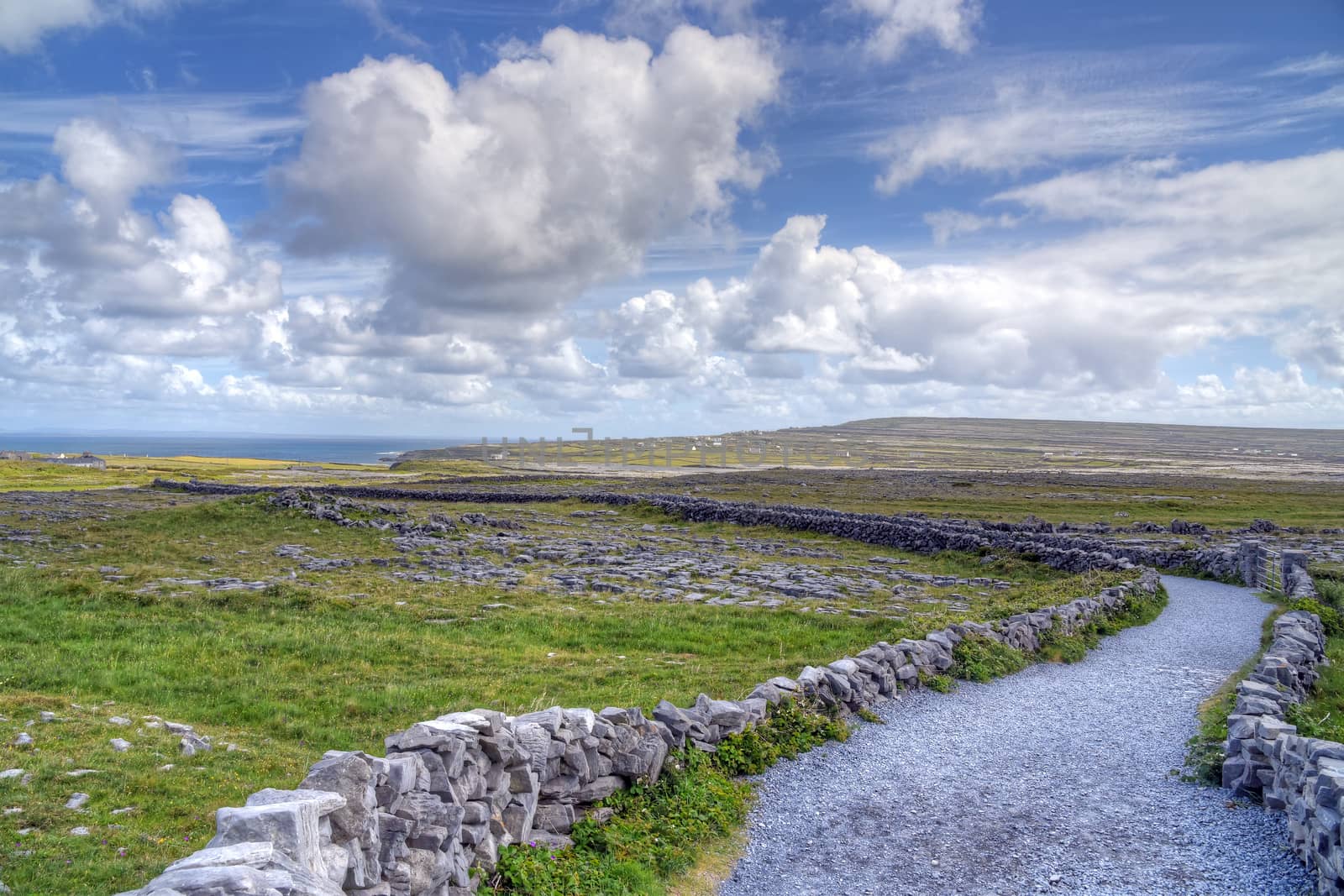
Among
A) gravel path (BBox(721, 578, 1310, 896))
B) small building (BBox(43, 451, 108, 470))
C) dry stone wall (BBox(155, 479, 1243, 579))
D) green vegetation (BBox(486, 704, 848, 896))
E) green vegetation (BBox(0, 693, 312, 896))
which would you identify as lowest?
dry stone wall (BBox(155, 479, 1243, 579))

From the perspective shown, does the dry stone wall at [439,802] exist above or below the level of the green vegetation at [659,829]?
above

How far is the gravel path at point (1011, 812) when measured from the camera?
880cm

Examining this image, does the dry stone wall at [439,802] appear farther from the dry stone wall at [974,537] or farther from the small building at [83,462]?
the small building at [83,462]

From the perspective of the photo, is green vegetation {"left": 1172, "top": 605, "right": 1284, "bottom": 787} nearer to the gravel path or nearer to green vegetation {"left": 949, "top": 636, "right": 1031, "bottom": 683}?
the gravel path

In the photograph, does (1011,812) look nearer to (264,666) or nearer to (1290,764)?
(1290,764)

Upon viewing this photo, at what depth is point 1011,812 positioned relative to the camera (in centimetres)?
1043

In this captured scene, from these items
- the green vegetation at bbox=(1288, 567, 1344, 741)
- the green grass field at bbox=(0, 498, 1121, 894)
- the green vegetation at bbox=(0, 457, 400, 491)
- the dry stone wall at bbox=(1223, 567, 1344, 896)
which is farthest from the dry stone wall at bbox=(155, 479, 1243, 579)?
the green vegetation at bbox=(0, 457, 400, 491)

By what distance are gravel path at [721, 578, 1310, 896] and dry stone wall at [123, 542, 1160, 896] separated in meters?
1.84

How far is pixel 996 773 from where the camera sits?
11.8 metres

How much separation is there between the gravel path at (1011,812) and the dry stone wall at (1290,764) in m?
0.36

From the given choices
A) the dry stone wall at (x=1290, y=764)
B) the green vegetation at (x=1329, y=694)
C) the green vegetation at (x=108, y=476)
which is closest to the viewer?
the dry stone wall at (x=1290, y=764)

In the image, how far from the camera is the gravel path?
8797 millimetres

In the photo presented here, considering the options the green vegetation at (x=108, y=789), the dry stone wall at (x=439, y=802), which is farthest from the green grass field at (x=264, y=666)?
the dry stone wall at (x=439, y=802)

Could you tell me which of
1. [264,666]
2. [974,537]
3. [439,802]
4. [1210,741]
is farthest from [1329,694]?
[974,537]
